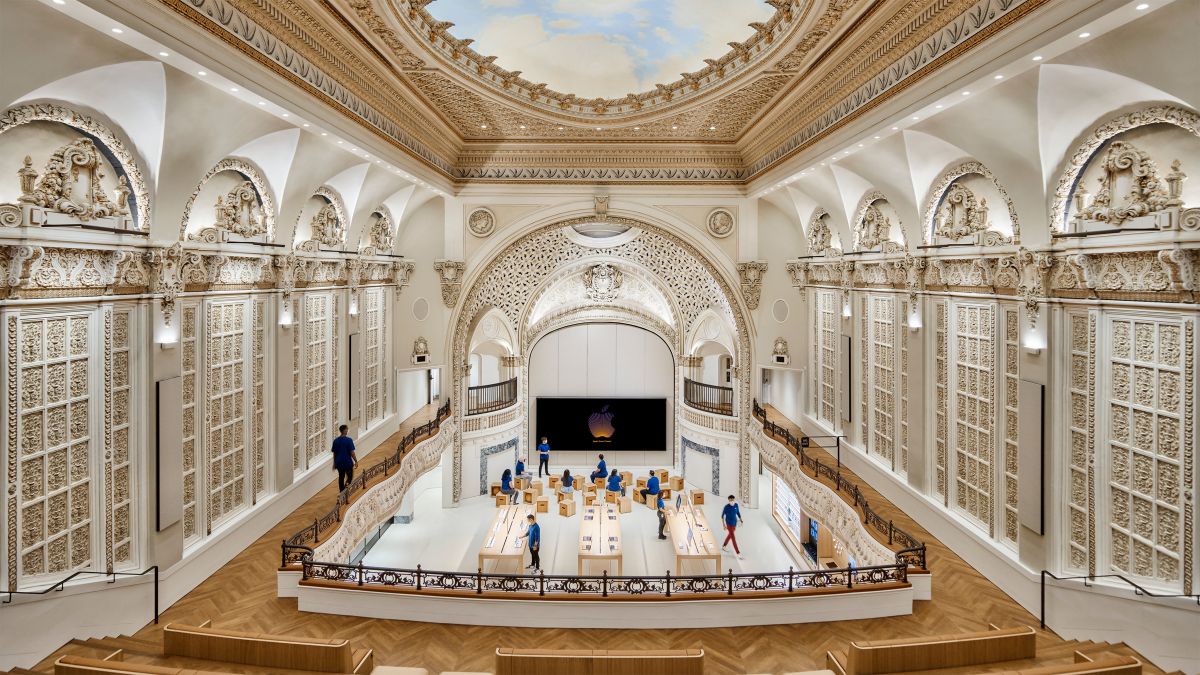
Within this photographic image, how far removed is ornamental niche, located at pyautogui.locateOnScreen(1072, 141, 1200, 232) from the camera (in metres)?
5.12

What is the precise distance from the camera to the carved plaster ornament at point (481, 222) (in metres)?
14.0

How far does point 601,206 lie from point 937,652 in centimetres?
1055

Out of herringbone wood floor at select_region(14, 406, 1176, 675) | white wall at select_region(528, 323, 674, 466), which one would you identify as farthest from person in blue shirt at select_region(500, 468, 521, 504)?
herringbone wood floor at select_region(14, 406, 1176, 675)

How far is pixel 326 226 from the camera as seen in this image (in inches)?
400

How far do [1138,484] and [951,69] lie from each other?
4.43 metres

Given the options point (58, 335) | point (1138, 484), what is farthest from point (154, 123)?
point (1138, 484)

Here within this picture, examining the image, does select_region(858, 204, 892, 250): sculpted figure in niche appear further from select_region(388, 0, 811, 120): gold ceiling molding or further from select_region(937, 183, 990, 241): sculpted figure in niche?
select_region(388, 0, 811, 120): gold ceiling molding

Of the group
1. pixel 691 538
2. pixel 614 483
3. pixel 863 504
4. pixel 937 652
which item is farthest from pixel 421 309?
pixel 937 652

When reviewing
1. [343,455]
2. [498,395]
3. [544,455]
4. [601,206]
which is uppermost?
[601,206]

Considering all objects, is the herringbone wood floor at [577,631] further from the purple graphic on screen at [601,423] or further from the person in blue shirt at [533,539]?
the purple graphic on screen at [601,423]

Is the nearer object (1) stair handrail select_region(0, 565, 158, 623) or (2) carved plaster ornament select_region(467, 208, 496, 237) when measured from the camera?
(1) stair handrail select_region(0, 565, 158, 623)

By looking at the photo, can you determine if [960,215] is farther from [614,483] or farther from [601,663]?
[614,483]

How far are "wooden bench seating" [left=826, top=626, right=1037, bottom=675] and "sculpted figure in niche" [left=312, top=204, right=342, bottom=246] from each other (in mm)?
9454

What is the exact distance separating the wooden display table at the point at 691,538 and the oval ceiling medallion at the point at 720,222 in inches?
255
